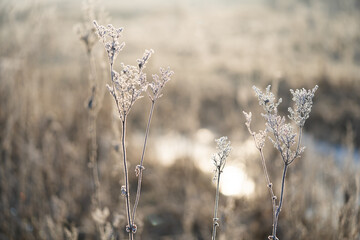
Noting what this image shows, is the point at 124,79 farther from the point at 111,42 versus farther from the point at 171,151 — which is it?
the point at 171,151

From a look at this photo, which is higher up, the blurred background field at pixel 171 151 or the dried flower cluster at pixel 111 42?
the blurred background field at pixel 171 151

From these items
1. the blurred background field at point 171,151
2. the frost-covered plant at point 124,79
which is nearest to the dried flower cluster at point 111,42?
the frost-covered plant at point 124,79

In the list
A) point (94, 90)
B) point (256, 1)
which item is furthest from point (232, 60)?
point (256, 1)

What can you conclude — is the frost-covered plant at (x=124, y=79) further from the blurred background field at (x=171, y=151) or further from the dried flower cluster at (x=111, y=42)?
the blurred background field at (x=171, y=151)

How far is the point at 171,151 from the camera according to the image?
3.85 meters

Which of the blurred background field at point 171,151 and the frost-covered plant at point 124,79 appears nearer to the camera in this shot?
the frost-covered plant at point 124,79

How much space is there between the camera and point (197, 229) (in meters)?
2.52

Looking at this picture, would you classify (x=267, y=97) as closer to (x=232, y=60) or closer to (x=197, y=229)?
(x=197, y=229)

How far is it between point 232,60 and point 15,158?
7368 millimetres

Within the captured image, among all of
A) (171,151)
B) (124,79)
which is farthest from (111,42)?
(171,151)

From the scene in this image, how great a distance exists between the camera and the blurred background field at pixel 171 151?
72.1 inches

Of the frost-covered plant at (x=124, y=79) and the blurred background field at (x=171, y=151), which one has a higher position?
the blurred background field at (x=171, y=151)

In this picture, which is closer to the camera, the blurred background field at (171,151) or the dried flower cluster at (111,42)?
the dried flower cluster at (111,42)

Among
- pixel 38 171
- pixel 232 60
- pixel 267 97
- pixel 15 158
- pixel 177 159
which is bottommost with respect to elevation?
pixel 267 97
